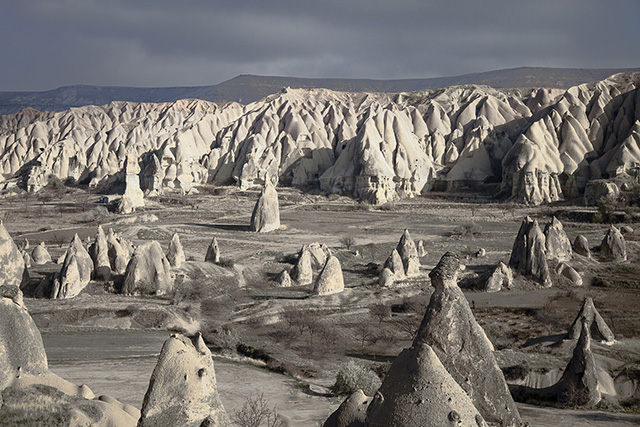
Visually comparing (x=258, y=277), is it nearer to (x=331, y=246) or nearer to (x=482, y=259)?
(x=331, y=246)

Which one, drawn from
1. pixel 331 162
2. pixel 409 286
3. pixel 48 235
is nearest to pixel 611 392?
pixel 409 286

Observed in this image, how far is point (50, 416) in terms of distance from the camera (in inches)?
217

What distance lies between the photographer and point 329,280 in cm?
2188

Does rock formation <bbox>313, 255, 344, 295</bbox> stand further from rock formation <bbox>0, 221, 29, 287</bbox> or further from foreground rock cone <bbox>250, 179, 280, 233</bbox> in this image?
foreground rock cone <bbox>250, 179, 280, 233</bbox>

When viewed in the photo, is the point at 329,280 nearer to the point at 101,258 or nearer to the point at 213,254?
the point at 213,254

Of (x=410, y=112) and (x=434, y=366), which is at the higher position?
(x=410, y=112)

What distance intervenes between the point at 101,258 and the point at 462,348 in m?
20.4

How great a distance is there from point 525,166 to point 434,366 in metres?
55.7

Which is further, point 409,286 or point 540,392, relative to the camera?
point 409,286

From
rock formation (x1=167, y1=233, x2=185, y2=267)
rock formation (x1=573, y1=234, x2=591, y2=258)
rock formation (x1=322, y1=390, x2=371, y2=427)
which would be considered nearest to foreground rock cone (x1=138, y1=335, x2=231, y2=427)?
rock formation (x1=322, y1=390, x2=371, y2=427)

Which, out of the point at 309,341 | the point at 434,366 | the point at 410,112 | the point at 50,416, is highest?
the point at 410,112

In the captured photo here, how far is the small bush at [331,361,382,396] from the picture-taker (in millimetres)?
11312

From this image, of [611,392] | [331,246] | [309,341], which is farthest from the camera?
[331,246]

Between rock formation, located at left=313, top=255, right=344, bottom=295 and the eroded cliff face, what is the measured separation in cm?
3831
